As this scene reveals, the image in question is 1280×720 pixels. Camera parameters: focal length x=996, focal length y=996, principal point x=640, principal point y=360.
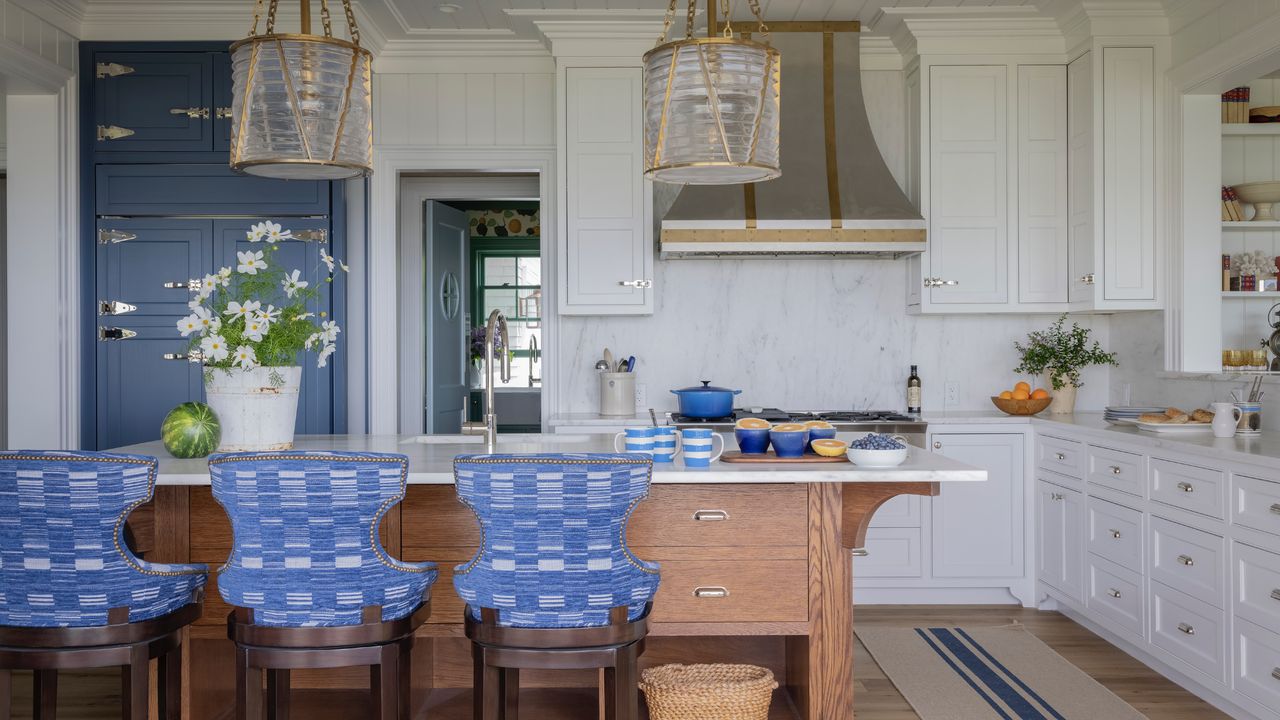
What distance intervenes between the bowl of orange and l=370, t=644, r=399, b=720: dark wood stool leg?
3.42 meters

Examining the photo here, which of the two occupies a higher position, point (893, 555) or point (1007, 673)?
point (893, 555)

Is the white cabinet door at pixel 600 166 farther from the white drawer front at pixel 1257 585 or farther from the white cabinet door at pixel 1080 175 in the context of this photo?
the white drawer front at pixel 1257 585

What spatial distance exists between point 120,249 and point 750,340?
300cm

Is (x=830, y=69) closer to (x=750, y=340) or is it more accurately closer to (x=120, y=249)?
(x=750, y=340)

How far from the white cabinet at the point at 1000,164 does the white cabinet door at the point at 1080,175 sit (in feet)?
0.12

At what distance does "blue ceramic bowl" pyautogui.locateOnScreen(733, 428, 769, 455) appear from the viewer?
2822mm

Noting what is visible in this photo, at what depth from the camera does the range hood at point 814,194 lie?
455cm

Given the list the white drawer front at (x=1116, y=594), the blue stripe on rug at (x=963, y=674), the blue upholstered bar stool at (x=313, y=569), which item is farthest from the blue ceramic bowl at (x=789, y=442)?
the white drawer front at (x=1116, y=594)

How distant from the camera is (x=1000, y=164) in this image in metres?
4.74

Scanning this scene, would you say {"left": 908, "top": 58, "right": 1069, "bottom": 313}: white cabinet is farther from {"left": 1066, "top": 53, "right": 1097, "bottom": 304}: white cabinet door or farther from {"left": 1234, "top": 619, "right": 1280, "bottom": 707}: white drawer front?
{"left": 1234, "top": 619, "right": 1280, "bottom": 707}: white drawer front

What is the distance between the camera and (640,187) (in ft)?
15.5

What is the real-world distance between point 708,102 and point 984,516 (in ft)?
9.56

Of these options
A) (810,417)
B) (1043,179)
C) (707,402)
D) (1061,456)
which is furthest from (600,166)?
(1061,456)

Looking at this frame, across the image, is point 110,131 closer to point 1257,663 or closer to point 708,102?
point 708,102
